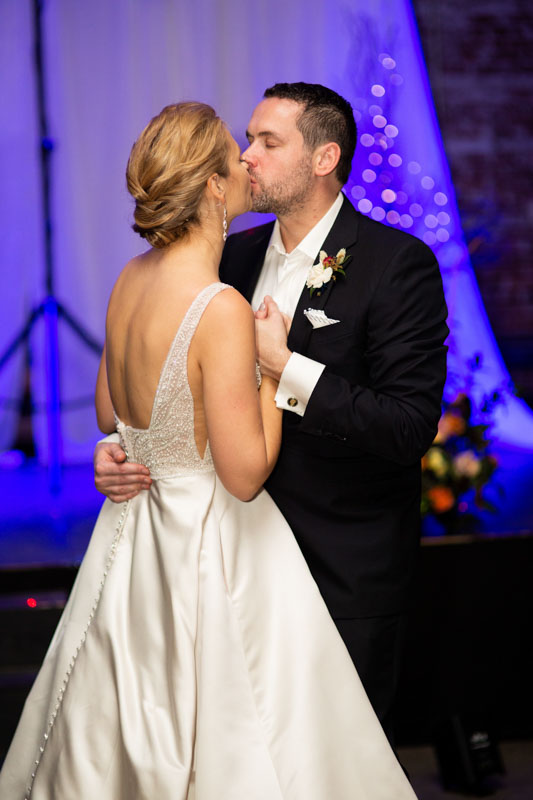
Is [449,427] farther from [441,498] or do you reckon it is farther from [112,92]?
[112,92]

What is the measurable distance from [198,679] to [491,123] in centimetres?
488

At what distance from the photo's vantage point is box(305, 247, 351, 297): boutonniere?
2113 millimetres

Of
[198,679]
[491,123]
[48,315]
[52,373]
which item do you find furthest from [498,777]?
[491,123]

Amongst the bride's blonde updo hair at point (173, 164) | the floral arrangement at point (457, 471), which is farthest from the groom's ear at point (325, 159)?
the floral arrangement at point (457, 471)

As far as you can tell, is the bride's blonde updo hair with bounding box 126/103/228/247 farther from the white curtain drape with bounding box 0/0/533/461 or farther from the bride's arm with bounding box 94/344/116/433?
the white curtain drape with bounding box 0/0/533/461

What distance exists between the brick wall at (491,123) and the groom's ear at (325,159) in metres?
3.63

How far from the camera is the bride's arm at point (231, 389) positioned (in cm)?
178

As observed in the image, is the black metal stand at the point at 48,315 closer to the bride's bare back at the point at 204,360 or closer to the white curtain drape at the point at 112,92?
the white curtain drape at the point at 112,92

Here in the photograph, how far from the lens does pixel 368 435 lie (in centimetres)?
199

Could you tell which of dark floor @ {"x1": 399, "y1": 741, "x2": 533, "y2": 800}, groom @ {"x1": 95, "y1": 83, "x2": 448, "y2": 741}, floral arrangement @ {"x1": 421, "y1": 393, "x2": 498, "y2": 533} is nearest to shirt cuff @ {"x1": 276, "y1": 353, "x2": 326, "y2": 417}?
groom @ {"x1": 95, "y1": 83, "x2": 448, "y2": 741}

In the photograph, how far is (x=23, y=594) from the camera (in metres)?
3.11

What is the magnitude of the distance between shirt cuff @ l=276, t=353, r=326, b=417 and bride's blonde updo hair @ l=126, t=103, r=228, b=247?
1.20 feet

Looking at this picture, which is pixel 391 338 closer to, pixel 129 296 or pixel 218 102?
pixel 129 296

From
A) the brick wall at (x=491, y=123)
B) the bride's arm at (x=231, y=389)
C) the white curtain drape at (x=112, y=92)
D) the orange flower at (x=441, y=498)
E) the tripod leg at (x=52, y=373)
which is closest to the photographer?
the bride's arm at (x=231, y=389)
